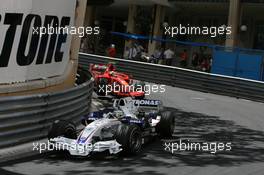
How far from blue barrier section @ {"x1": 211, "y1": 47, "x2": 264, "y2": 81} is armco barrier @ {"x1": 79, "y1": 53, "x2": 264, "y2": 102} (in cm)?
359

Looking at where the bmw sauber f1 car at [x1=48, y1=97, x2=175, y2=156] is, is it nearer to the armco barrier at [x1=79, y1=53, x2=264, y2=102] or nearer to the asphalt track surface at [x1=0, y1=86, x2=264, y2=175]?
the asphalt track surface at [x1=0, y1=86, x2=264, y2=175]

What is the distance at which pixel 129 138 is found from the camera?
31.4 feet

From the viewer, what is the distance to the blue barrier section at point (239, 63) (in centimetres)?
2617

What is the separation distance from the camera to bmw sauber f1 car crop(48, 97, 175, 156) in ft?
30.4

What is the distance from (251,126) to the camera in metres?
14.8

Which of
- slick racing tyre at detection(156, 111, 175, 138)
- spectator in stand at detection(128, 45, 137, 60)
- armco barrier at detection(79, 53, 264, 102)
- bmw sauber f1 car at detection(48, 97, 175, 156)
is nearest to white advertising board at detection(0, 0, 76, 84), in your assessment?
bmw sauber f1 car at detection(48, 97, 175, 156)

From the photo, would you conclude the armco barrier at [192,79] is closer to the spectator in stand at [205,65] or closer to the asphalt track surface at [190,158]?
the asphalt track surface at [190,158]

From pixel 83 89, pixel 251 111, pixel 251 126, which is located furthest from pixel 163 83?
pixel 83 89

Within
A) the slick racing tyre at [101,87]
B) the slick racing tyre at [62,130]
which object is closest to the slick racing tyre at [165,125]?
the slick racing tyre at [62,130]

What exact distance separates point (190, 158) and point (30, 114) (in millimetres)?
2937

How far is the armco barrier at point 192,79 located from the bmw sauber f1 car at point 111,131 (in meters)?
10.8

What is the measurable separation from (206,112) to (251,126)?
264cm

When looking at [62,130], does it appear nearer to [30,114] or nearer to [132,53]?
[30,114]

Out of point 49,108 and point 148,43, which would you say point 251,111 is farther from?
point 148,43
